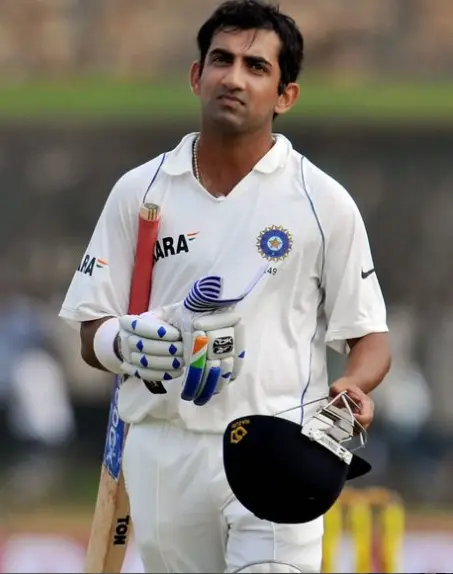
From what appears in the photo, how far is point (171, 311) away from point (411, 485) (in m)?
3.30

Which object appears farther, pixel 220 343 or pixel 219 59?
pixel 219 59

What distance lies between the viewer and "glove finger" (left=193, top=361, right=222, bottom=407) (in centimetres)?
253

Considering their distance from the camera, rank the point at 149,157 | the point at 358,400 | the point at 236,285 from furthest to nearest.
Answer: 1. the point at 149,157
2. the point at 236,285
3. the point at 358,400

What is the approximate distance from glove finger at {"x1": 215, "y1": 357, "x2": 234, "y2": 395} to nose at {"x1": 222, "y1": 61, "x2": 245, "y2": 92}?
550 mm

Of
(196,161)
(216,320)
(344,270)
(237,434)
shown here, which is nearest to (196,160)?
(196,161)

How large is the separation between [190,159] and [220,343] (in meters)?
0.53

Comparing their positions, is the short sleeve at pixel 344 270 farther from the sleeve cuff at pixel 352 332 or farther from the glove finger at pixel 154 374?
the glove finger at pixel 154 374

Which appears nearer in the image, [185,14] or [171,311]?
[171,311]

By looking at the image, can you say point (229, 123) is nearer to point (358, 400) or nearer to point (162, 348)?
point (162, 348)

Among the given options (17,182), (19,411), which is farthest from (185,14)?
(19,411)

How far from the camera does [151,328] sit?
257cm

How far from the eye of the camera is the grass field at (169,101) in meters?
5.76

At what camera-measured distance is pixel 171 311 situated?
2.60 metres

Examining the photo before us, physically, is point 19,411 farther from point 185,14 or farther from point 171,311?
point 171,311
